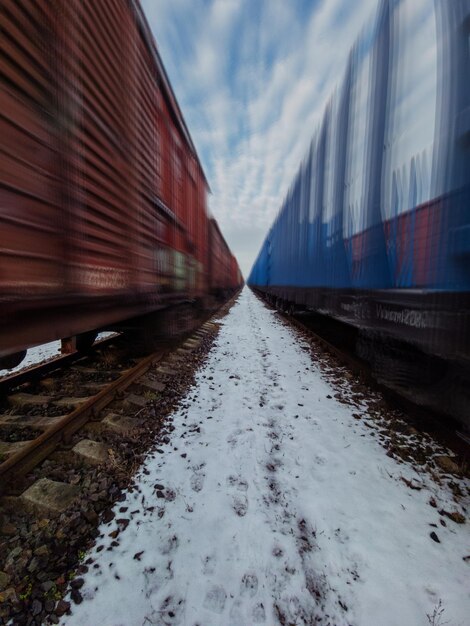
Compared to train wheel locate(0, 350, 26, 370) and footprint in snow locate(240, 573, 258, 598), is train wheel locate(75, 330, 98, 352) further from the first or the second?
footprint in snow locate(240, 573, 258, 598)

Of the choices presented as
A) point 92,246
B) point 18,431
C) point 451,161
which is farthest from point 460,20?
point 18,431

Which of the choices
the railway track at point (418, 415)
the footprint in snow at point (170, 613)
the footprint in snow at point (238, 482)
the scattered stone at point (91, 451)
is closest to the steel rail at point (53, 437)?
the scattered stone at point (91, 451)

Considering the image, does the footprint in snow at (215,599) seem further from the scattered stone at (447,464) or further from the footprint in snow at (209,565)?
the scattered stone at (447,464)

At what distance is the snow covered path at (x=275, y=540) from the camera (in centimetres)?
130

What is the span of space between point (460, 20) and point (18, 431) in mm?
4245

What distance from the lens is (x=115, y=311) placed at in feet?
9.55

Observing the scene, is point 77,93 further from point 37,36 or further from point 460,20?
point 460,20

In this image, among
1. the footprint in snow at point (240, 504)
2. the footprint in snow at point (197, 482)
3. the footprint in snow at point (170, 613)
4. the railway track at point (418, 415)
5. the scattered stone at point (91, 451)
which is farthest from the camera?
the railway track at point (418, 415)

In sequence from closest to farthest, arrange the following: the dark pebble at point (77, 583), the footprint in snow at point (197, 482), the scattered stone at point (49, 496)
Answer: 1. the dark pebble at point (77, 583)
2. the scattered stone at point (49, 496)
3. the footprint in snow at point (197, 482)

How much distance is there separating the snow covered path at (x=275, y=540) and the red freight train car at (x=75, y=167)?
1.25 m

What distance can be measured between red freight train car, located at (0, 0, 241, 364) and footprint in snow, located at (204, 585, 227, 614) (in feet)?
5.08

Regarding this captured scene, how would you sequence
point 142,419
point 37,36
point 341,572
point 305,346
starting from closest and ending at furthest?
point 341,572
point 37,36
point 142,419
point 305,346

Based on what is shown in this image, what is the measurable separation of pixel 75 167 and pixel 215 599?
2.69m

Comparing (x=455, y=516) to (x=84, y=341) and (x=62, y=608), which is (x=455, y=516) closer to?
(x=62, y=608)
